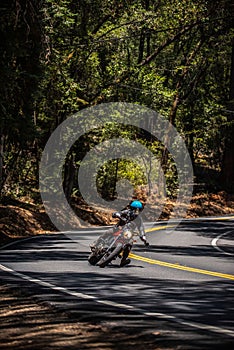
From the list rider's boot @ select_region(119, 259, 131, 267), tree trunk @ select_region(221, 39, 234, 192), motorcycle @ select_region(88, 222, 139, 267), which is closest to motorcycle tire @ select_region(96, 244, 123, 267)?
motorcycle @ select_region(88, 222, 139, 267)

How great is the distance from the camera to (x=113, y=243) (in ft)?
53.2

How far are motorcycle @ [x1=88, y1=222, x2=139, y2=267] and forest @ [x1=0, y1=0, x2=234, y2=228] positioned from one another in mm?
7010

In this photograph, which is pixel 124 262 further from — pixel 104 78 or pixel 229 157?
pixel 229 157

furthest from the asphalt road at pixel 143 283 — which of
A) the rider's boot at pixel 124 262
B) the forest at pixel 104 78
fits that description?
the forest at pixel 104 78

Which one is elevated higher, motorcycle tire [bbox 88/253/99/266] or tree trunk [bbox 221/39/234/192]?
tree trunk [bbox 221/39/234/192]

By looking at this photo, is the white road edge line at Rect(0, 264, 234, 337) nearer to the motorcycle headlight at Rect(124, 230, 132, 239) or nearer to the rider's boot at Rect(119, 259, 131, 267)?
the motorcycle headlight at Rect(124, 230, 132, 239)

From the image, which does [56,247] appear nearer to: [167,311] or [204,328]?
[167,311]

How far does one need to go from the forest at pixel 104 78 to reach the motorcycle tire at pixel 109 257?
7.26 metres

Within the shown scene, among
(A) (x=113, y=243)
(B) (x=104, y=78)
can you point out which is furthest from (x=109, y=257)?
(B) (x=104, y=78)

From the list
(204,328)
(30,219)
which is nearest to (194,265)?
(204,328)

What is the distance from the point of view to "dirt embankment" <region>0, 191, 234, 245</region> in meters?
29.5

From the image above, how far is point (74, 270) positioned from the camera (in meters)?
16.0

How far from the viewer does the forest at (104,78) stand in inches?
933

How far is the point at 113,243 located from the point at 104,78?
23054 millimetres
